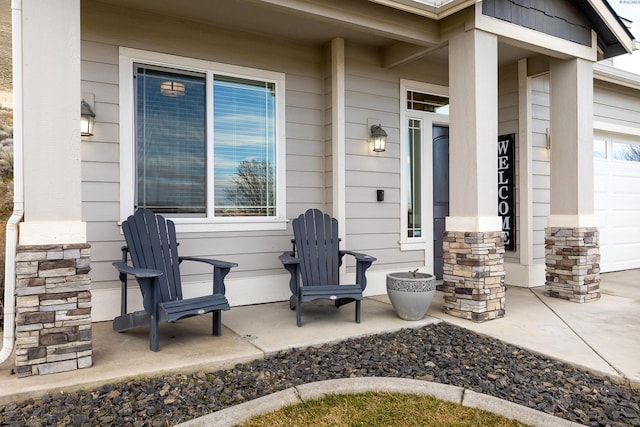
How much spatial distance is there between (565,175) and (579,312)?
5.18ft

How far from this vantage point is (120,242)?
390 cm

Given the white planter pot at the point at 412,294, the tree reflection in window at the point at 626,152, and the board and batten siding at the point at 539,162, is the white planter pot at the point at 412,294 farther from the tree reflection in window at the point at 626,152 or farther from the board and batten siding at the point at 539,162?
the tree reflection in window at the point at 626,152

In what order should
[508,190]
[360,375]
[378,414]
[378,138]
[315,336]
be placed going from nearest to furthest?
[378,414] → [360,375] → [315,336] → [378,138] → [508,190]

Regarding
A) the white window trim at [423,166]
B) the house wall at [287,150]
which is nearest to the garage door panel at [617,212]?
the white window trim at [423,166]

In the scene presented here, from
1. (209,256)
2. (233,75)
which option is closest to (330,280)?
(209,256)

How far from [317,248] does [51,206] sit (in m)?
2.24

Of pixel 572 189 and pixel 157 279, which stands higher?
pixel 572 189

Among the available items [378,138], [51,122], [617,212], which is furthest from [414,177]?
[51,122]

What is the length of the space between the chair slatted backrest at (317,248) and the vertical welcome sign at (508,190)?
9.17 feet

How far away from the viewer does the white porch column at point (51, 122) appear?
260cm

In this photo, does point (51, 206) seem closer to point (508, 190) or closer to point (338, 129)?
point (338, 129)

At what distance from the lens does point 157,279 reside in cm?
306

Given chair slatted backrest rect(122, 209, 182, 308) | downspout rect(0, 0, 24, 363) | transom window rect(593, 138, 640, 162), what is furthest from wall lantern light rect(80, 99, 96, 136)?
transom window rect(593, 138, 640, 162)

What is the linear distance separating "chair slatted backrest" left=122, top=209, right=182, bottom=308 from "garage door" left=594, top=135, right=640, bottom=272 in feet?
20.4
